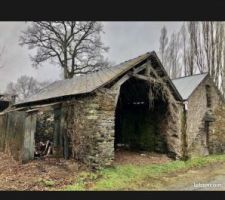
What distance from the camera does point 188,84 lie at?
62.0 feet

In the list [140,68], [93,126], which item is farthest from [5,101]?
[93,126]

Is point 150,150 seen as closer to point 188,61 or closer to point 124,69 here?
point 124,69

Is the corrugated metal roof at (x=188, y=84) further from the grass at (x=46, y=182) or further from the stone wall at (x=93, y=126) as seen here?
the grass at (x=46, y=182)

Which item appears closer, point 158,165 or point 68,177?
point 68,177

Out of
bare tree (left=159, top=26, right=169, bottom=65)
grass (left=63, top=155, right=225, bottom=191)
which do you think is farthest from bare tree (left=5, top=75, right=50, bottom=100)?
grass (left=63, top=155, right=225, bottom=191)

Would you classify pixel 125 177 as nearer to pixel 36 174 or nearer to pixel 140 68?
pixel 36 174

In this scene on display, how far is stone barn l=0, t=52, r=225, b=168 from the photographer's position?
11.5m

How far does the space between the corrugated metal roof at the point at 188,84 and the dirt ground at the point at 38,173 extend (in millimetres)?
6088

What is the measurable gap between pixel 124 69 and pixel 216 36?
1380 centimetres

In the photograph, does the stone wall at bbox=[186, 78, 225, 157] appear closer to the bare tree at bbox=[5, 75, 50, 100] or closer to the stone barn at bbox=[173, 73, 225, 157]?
the stone barn at bbox=[173, 73, 225, 157]

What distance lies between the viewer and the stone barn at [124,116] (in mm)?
11523

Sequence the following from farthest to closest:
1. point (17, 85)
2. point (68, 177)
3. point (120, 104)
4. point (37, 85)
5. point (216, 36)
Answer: point (17, 85) → point (37, 85) → point (216, 36) → point (120, 104) → point (68, 177)

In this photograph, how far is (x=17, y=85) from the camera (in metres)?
55.5

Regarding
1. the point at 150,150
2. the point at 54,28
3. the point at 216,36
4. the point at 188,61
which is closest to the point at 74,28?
the point at 54,28
